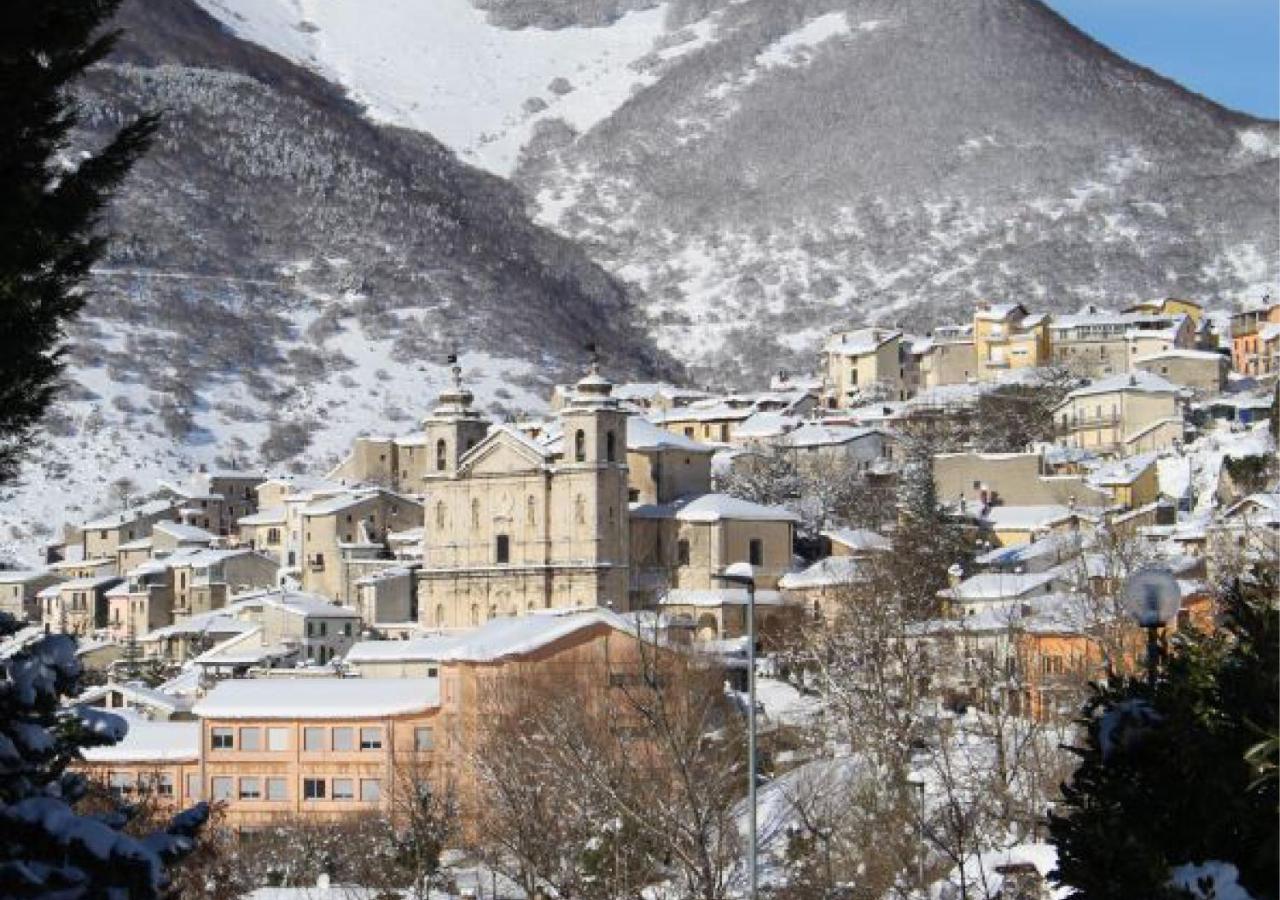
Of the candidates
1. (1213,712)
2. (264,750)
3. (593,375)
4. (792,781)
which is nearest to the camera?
(1213,712)

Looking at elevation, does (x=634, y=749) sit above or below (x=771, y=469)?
below

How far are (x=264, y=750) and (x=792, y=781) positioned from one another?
63.9 ft

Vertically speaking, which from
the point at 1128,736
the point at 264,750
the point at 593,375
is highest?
the point at 593,375

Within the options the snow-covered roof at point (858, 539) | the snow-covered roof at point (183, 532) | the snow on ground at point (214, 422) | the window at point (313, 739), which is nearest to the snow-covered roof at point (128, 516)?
the snow-covered roof at point (183, 532)

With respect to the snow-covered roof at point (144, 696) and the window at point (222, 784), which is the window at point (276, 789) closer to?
the window at point (222, 784)

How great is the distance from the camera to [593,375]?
84.6 m

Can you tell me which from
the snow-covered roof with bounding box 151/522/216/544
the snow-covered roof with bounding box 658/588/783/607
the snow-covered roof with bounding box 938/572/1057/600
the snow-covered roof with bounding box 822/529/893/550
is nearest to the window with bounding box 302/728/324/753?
the snow-covered roof with bounding box 938/572/1057/600

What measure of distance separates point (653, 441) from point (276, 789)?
3836 centimetres

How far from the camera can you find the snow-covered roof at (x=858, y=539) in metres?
80.2

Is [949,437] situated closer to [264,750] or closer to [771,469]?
[771,469]

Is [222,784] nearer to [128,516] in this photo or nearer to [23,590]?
[23,590]

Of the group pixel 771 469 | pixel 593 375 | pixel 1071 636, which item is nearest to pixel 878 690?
pixel 1071 636

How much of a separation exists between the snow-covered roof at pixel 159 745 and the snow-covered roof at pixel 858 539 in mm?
28879

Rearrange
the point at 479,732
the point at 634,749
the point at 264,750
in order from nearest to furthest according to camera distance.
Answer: the point at 634,749
the point at 479,732
the point at 264,750
